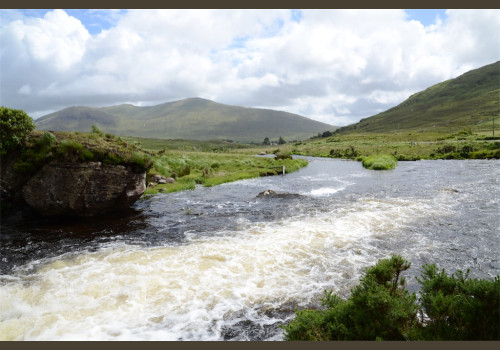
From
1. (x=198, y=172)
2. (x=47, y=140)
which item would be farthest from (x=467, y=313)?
(x=198, y=172)

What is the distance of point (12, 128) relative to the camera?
2017cm

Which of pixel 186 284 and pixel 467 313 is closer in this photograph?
pixel 467 313

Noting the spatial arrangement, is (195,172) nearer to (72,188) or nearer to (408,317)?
(72,188)

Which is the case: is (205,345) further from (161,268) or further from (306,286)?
(161,268)

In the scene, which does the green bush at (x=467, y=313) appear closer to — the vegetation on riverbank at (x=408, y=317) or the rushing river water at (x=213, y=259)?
the vegetation on riverbank at (x=408, y=317)

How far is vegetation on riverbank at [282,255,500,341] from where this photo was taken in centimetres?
652

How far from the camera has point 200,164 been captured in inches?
2168

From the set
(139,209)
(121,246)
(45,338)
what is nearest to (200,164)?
(139,209)

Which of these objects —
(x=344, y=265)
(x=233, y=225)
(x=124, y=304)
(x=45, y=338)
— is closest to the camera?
(x=45, y=338)

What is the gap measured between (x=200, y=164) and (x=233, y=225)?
1388 inches

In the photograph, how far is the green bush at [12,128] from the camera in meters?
19.7

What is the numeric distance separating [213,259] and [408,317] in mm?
9856

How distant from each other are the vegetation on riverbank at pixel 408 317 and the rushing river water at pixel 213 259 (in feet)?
7.54

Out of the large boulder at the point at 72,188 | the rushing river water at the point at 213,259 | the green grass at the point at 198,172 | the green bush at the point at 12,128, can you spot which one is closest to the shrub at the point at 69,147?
the large boulder at the point at 72,188
